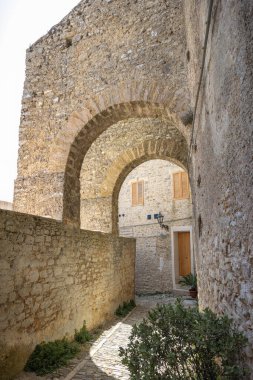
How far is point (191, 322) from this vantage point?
227 cm

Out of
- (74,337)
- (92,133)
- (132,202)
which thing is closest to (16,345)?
(74,337)

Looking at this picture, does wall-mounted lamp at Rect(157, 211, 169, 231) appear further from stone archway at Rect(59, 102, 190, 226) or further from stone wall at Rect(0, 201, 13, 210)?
stone wall at Rect(0, 201, 13, 210)

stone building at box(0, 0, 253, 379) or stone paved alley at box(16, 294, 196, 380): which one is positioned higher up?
stone building at box(0, 0, 253, 379)

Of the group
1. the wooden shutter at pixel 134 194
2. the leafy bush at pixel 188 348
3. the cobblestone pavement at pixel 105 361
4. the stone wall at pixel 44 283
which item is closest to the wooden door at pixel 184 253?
the wooden shutter at pixel 134 194

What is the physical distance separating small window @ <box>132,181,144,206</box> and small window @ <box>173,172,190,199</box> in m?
1.69

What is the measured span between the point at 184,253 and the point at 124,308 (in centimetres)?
555

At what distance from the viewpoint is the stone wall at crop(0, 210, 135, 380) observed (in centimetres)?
346

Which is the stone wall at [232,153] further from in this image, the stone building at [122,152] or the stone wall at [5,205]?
the stone wall at [5,205]

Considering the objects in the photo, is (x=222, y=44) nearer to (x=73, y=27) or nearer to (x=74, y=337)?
(x=74, y=337)

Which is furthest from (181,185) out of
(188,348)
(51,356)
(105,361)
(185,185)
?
(188,348)

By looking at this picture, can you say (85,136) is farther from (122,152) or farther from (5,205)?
(5,205)

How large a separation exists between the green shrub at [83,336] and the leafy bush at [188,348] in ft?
10.4

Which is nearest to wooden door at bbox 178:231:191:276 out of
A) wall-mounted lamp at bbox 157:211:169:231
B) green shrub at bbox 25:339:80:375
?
wall-mounted lamp at bbox 157:211:169:231

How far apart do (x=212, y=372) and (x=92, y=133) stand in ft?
17.0
